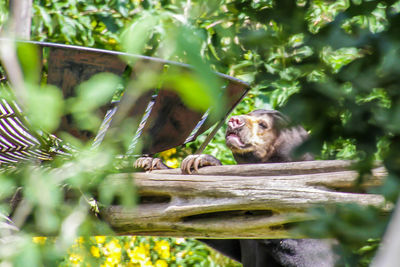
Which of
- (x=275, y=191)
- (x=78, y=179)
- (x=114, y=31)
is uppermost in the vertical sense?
(x=78, y=179)

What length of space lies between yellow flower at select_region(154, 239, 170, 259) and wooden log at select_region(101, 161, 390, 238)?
2.33 metres

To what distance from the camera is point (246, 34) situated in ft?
2.93

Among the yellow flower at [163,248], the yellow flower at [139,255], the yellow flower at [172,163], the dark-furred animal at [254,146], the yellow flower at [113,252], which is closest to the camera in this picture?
the dark-furred animal at [254,146]

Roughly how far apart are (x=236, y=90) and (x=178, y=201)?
0.43 metres

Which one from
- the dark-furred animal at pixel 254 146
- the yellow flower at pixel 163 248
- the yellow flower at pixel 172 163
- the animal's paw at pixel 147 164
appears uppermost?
the animal's paw at pixel 147 164

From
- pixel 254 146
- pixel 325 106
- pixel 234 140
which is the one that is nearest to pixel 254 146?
pixel 254 146

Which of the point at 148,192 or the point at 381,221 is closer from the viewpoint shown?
the point at 381,221

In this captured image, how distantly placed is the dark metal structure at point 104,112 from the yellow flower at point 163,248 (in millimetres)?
2342

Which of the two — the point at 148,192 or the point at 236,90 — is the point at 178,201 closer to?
the point at 148,192

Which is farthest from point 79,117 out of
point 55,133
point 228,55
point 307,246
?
point 307,246

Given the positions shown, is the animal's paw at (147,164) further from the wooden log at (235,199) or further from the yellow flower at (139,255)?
the yellow flower at (139,255)

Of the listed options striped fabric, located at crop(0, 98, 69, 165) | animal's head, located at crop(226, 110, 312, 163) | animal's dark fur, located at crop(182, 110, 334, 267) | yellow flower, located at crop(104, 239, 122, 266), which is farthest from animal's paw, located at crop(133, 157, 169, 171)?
yellow flower, located at crop(104, 239, 122, 266)

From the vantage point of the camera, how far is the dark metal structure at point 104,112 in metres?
1.67

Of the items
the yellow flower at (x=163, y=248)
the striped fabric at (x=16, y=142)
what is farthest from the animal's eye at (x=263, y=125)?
the yellow flower at (x=163, y=248)
